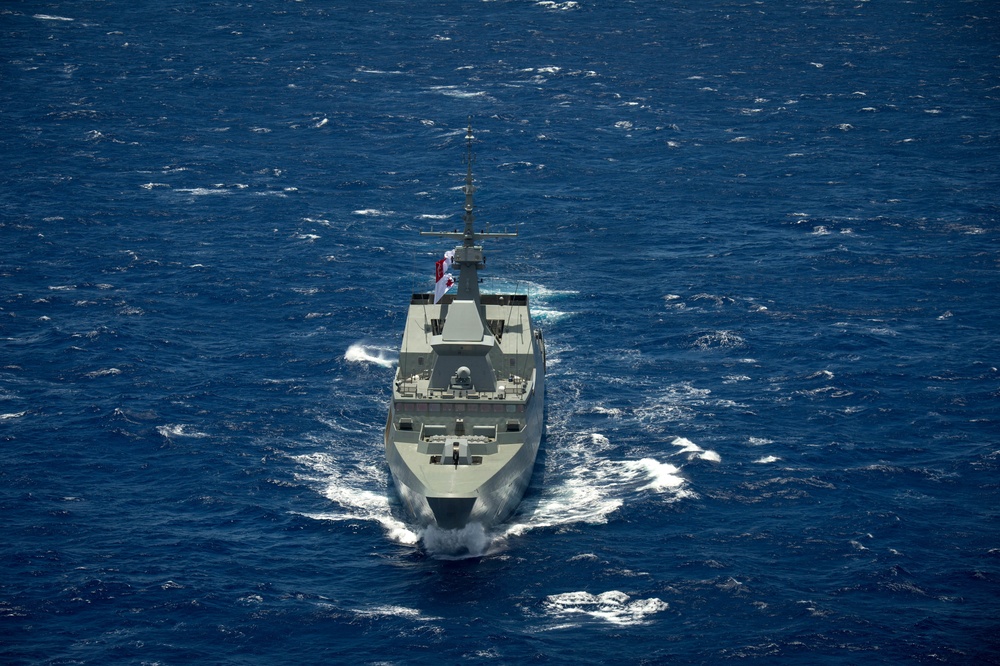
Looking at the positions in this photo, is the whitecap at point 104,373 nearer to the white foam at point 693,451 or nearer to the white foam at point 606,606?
the white foam at point 693,451

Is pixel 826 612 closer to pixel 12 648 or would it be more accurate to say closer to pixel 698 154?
pixel 12 648

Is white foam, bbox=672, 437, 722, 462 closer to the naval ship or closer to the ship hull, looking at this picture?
the naval ship

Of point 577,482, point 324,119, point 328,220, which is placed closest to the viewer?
point 577,482

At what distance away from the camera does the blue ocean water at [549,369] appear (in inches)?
3329

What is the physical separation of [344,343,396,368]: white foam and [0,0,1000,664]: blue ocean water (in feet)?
1.84

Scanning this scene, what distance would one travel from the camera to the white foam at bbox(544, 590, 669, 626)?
83.9 metres

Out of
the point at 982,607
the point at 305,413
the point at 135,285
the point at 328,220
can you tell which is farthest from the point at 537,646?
the point at 328,220

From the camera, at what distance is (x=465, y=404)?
337 feet

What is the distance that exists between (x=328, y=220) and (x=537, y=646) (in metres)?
82.0

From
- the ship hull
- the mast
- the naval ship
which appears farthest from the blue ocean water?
the mast

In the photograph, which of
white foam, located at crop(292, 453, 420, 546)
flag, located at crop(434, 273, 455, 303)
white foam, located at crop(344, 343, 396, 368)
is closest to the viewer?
white foam, located at crop(292, 453, 420, 546)

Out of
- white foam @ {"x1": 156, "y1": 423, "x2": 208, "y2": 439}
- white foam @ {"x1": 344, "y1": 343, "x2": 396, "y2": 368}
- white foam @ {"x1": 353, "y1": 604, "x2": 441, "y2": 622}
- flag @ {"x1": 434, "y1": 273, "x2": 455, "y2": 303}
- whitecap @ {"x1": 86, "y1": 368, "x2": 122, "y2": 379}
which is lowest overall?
white foam @ {"x1": 353, "y1": 604, "x2": 441, "y2": 622}

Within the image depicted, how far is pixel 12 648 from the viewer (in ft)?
263

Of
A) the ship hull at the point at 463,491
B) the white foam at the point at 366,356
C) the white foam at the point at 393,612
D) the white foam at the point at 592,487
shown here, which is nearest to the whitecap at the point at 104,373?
the white foam at the point at 366,356
